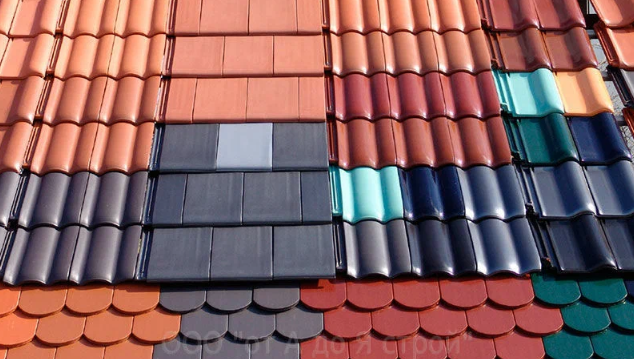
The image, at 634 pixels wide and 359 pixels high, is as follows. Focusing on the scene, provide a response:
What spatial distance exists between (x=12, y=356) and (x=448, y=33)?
3228 millimetres

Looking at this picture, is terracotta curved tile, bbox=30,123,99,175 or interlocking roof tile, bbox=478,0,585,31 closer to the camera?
terracotta curved tile, bbox=30,123,99,175

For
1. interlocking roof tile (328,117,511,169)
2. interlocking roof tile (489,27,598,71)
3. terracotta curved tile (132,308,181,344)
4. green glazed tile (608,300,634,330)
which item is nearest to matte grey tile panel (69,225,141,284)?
terracotta curved tile (132,308,181,344)

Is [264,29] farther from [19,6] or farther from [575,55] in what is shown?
[575,55]

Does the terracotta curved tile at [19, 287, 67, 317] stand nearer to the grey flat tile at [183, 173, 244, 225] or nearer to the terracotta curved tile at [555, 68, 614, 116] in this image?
the grey flat tile at [183, 173, 244, 225]

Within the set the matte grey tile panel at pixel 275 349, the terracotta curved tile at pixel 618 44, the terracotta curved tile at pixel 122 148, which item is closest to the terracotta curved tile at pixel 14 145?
the terracotta curved tile at pixel 122 148

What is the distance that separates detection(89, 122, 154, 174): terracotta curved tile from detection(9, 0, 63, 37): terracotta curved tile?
40.1 inches

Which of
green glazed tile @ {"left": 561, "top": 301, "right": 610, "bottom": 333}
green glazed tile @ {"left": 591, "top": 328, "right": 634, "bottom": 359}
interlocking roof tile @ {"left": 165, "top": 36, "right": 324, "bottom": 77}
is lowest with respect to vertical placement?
green glazed tile @ {"left": 591, "top": 328, "right": 634, "bottom": 359}

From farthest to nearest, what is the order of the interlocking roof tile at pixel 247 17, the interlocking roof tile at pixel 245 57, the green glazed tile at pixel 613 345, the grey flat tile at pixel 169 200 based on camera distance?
the interlocking roof tile at pixel 247 17
the interlocking roof tile at pixel 245 57
the grey flat tile at pixel 169 200
the green glazed tile at pixel 613 345

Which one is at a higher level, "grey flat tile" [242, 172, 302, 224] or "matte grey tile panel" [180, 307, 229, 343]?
"grey flat tile" [242, 172, 302, 224]

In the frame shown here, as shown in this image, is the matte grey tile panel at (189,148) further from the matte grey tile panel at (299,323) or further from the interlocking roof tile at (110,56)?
the matte grey tile panel at (299,323)

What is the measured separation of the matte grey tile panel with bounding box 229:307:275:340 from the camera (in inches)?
125

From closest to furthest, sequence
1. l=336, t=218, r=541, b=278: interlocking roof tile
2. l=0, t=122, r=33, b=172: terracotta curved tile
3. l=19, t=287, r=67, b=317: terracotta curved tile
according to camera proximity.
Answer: l=19, t=287, r=67, b=317: terracotta curved tile
l=336, t=218, r=541, b=278: interlocking roof tile
l=0, t=122, r=33, b=172: terracotta curved tile

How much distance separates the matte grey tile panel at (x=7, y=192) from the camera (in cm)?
350

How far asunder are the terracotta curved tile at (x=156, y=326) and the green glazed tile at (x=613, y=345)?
2.09 metres
